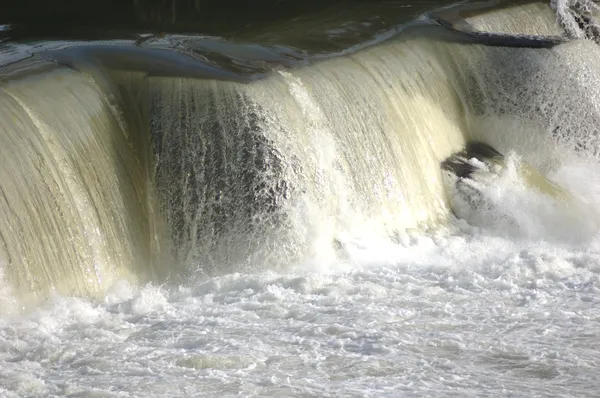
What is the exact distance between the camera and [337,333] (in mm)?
5754

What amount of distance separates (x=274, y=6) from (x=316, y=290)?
5.07 metres

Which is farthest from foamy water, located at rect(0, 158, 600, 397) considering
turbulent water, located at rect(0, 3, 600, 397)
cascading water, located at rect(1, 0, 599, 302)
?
cascading water, located at rect(1, 0, 599, 302)

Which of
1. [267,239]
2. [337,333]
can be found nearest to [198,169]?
[267,239]

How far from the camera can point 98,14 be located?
10258mm

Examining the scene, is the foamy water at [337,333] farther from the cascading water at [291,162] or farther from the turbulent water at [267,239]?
the cascading water at [291,162]

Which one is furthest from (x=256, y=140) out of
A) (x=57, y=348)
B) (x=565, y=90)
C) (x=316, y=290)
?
(x=565, y=90)

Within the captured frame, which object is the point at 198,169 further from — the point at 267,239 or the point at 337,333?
the point at 337,333

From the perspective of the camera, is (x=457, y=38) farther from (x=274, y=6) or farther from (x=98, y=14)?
(x=98, y=14)

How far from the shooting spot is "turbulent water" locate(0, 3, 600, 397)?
17.5 feet

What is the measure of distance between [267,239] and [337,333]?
108cm

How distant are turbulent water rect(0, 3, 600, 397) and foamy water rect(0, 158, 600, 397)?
15 millimetres

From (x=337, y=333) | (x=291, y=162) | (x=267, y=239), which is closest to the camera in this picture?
(x=337, y=333)

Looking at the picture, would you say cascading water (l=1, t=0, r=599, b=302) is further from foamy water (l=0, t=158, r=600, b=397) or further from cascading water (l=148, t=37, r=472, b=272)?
foamy water (l=0, t=158, r=600, b=397)

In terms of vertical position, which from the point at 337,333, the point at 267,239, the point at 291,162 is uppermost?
the point at 291,162
